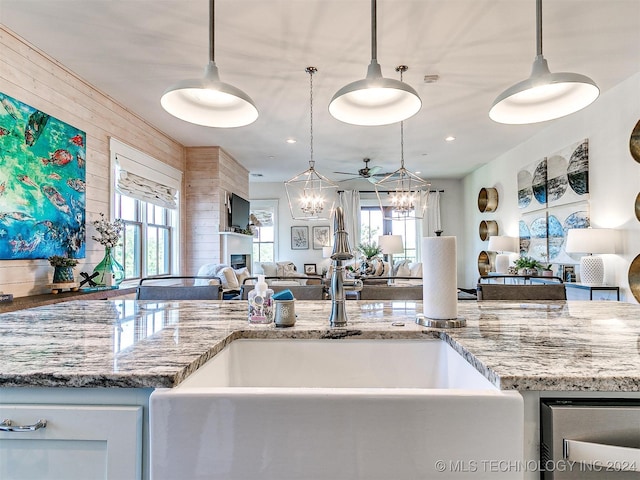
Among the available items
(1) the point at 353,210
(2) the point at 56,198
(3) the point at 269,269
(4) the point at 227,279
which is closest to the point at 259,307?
(2) the point at 56,198

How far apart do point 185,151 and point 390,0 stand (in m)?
4.23

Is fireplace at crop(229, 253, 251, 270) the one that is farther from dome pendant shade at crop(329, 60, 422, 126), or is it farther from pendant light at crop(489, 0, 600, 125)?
pendant light at crop(489, 0, 600, 125)

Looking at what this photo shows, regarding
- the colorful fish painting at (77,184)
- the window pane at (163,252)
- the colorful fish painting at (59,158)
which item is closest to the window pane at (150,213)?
the window pane at (163,252)

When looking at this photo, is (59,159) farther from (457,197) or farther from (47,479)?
(457,197)

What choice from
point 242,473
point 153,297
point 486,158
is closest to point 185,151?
point 153,297

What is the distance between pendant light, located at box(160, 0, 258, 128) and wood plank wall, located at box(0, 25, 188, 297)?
2.10 m

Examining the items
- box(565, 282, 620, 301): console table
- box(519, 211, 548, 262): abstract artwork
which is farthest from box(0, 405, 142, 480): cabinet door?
box(519, 211, 548, 262): abstract artwork

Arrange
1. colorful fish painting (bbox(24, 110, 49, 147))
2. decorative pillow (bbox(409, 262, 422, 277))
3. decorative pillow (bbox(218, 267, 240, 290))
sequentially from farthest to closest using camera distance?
decorative pillow (bbox(409, 262, 422, 277)), decorative pillow (bbox(218, 267, 240, 290)), colorful fish painting (bbox(24, 110, 49, 147))

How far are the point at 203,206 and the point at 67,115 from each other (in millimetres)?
2465

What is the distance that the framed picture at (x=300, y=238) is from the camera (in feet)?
29.2

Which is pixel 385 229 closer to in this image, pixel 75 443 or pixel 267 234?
pixel 267 234

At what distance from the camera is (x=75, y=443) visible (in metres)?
0.74

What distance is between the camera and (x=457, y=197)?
866cm

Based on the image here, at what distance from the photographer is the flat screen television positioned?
6158 millimetres
